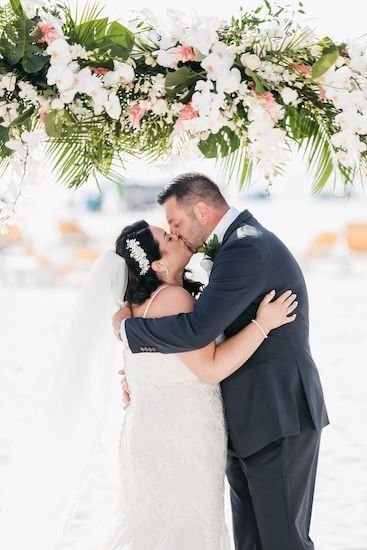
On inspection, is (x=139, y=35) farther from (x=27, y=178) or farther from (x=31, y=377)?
(x=31, y=377)

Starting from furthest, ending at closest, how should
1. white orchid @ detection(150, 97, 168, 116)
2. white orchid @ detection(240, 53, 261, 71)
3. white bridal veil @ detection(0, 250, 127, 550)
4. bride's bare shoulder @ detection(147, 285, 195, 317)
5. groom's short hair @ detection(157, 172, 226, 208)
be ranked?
white bridal veil @ detection(0, 250, 127, 550) < groom's short hair @ detection(157, 172, 226, 208) < bride's bare shoulder @ detection(147, 285, 195, 317) < white orchid @ detection(150, 97, 168, 116) < white orchid @ detection(240, 53, 261, 71)

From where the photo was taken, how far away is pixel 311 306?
1491cm

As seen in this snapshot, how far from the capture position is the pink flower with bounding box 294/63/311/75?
3.79 m

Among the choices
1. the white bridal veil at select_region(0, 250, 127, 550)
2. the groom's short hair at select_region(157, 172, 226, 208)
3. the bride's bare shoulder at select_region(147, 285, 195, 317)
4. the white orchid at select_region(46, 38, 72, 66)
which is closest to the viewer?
the white orchid at select_region(46, 38, 72, 66)

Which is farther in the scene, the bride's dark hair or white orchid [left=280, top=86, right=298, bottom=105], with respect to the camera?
the bride's dark hair

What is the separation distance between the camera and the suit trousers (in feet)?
12.8

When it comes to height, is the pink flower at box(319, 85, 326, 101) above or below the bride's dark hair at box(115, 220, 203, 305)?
above

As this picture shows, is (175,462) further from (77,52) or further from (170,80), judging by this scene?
(77,52)

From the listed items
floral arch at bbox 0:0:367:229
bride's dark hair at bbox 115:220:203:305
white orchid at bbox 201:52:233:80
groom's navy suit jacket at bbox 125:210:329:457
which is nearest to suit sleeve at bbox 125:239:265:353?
groom's navy suit jacket at bbox 125:210:329:457

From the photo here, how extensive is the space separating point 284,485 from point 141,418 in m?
0.69

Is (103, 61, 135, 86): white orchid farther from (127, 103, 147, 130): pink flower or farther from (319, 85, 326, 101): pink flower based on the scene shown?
(319, 85, 326, 101): pink flower

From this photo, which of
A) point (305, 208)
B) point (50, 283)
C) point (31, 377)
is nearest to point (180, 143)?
point (31, 377)

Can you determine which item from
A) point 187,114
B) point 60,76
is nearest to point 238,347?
point 187,114

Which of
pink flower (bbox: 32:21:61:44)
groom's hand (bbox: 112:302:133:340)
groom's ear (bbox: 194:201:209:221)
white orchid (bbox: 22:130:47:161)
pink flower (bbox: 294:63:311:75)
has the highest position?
pink flower (bbox: 32:21:61:44)
